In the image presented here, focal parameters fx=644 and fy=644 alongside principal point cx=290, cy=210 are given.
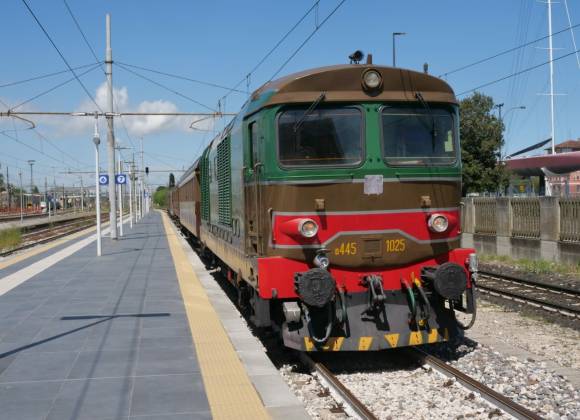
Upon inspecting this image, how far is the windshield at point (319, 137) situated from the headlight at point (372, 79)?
1.14ft

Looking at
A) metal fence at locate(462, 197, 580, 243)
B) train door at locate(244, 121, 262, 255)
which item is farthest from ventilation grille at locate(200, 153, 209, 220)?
metal fence at locate(462, 197, 580, 243)

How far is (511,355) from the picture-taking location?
25.8 ft

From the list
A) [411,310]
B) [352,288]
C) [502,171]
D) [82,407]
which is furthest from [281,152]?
[502,171]

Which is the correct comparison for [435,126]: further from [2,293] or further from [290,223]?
[2,293]

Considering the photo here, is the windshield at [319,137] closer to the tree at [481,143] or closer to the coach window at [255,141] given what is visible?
the coach window at [255,141]

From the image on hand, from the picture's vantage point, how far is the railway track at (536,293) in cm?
1121

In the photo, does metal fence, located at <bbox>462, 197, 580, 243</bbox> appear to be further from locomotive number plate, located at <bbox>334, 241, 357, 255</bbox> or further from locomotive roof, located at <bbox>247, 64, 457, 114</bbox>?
locomotive number plate, located at <bbox>334, 241, 357, 255</bbox>

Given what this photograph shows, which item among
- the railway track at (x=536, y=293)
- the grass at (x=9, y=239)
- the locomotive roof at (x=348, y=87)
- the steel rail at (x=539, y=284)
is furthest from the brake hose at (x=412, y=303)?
the grass at (x=9, y=239)

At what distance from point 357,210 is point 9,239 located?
23.5 meters

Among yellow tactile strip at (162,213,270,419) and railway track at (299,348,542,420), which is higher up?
yellow tactile strip at (162,213,270,419)

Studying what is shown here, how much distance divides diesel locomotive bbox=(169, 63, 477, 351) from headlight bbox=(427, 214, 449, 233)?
2 centimetres

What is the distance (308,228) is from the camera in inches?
274

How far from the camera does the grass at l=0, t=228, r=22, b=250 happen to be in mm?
26206

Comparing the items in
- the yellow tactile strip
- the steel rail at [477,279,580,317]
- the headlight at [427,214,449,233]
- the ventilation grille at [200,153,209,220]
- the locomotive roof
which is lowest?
the steel rail at [477,279,580,317]
